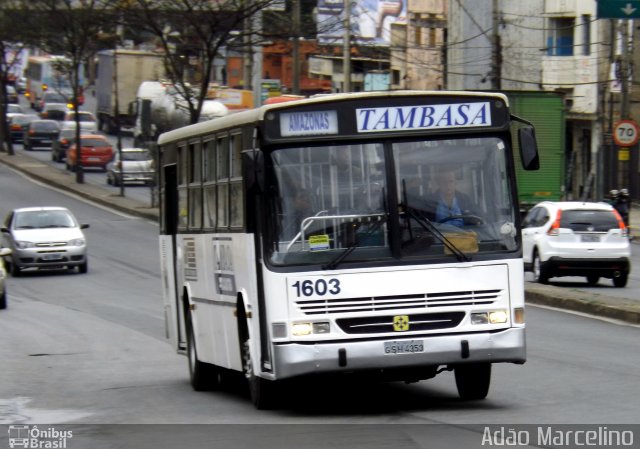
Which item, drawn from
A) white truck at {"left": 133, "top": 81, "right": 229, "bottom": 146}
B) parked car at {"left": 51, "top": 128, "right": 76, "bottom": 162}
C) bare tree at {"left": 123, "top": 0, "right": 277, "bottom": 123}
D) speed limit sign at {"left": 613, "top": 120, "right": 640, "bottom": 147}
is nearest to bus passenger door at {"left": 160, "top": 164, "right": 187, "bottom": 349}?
speed limit sign at {"left": 613, "top": 120, "right": 640, "bottom": 147}

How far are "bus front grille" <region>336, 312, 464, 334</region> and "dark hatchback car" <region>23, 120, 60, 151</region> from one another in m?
71.5

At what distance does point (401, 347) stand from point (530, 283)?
16.1 m

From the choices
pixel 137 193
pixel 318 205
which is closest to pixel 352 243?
pixel 318 205

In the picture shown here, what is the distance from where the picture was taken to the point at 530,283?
89.2ft

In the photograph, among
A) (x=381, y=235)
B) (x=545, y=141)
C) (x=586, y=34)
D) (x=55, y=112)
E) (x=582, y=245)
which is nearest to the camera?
(x=381, y=235)

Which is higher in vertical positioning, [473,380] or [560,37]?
[560,37]

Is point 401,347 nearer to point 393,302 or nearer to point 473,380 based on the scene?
point 393,302

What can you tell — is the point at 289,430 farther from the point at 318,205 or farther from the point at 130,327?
the point at 130,327

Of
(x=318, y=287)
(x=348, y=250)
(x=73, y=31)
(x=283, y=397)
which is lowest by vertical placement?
(x=283, y=397)

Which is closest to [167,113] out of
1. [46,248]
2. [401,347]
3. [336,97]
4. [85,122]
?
[85,122]

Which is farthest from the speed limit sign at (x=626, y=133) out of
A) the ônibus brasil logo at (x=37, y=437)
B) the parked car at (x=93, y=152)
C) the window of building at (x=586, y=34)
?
A: the parked car at (x=93, y=152)

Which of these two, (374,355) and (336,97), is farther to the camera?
(336,97)

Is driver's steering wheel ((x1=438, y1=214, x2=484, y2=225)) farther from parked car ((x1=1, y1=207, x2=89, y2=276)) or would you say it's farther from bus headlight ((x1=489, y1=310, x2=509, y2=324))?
parked car ((x1=1, y1=207, x2=89, y2=276))

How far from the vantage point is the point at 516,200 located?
1198 centimetres
